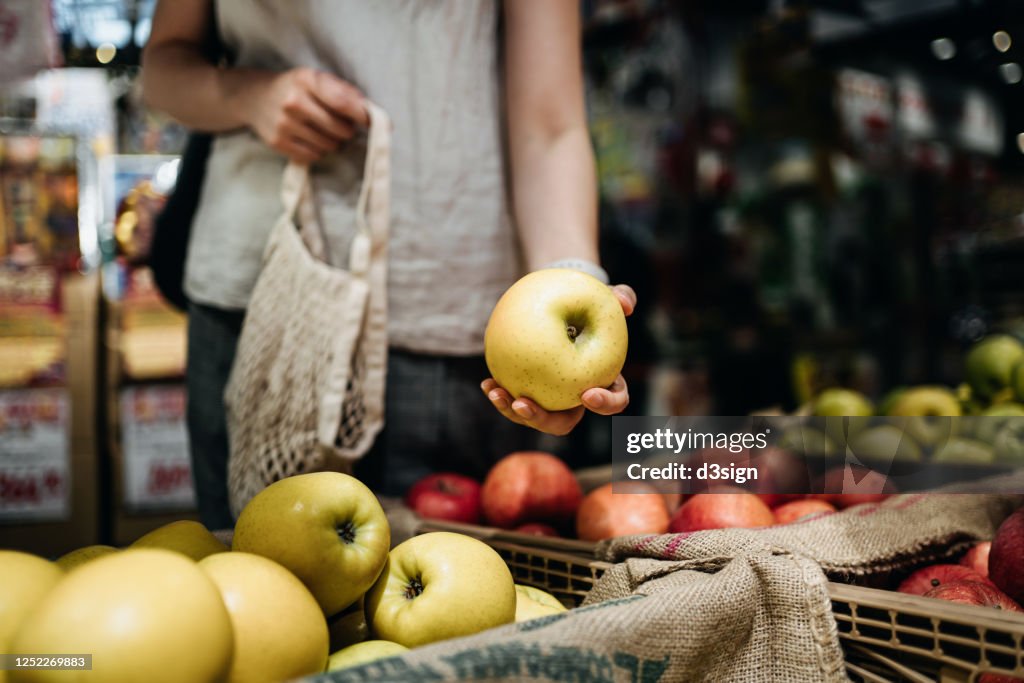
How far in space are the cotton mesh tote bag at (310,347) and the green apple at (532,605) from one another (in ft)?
1.42

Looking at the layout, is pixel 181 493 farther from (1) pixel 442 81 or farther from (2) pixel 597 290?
(2) pixel 597 290

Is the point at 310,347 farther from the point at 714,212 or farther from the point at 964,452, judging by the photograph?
the point at 714,212

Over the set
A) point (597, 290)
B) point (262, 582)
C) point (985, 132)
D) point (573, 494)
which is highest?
point (985, 132)

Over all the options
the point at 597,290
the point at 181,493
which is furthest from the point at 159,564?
the point at 181,493

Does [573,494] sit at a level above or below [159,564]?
below

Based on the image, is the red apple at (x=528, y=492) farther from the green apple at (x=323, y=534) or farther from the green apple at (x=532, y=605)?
the green apple at (x=323, y=534)

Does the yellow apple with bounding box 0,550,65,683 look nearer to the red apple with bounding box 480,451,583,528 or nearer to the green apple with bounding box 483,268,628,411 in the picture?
the green apple with bounding box 483,268,628,411

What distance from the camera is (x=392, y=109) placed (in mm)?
1450

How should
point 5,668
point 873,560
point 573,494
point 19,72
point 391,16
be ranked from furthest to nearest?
point 19,72 → point 573,494 → point 391,16 → point 873,560 → point 5,668

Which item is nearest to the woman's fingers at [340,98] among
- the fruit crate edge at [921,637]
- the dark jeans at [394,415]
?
the dark jeans at [394,415]

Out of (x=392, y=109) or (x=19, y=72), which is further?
(x=19, y=72)

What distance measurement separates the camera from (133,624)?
0.60 metres

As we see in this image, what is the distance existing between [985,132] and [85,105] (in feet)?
16.3

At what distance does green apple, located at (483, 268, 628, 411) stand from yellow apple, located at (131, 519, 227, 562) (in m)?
0.36
